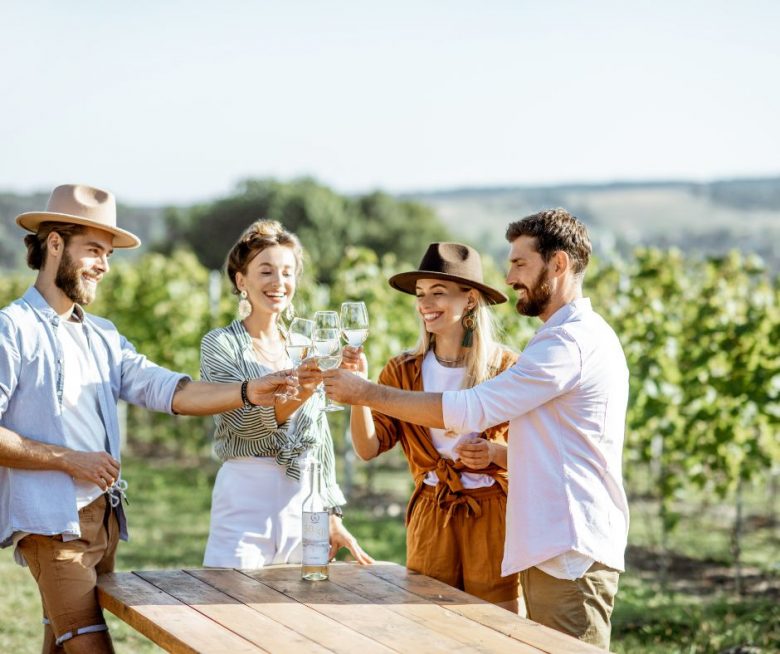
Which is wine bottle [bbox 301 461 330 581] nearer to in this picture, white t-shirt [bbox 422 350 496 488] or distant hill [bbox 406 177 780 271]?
white t-shirt [bbox 422 350 496 488]

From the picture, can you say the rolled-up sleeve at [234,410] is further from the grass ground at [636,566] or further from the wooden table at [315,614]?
the grass ground at [636,566]

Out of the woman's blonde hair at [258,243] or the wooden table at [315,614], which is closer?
the wooden table at [315,614]

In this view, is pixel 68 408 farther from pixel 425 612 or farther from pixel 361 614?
pixel 425 612

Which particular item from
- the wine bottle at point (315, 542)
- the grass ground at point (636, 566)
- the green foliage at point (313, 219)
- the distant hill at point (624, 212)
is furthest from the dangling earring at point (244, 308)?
the green foliage at point (313, 219)

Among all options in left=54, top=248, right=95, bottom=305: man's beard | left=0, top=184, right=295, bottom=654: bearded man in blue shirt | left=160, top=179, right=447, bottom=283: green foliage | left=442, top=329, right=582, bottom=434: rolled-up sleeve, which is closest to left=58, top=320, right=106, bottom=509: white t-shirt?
left=0, top=184, right=295, bottom=654: bearded man in blue shirt

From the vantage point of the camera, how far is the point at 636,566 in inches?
317

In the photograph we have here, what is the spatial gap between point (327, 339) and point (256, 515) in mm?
862

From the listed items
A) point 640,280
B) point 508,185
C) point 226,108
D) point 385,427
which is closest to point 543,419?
point 385,427

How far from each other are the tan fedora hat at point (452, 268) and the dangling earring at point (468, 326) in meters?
0.10

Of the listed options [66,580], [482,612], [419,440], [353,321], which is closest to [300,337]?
[353,321]

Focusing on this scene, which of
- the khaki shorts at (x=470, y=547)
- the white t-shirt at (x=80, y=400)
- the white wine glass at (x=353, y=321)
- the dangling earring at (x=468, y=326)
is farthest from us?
the dangling earring at (x=468, y=326)

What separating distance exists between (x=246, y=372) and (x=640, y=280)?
4.91m

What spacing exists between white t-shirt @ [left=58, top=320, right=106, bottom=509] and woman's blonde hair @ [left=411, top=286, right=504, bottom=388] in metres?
1.14

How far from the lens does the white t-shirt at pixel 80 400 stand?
3.43 metres
